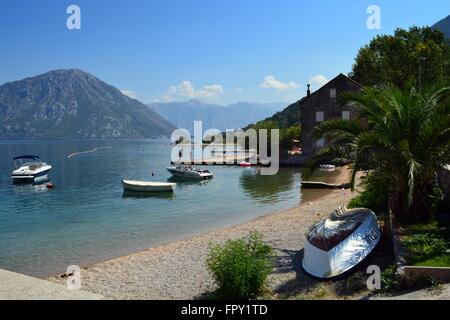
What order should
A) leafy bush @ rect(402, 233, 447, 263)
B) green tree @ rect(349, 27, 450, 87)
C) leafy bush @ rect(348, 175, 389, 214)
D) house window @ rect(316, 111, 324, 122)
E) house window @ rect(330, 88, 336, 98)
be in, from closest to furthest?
leafy bush @ rect(402, 233, 447, 263)
leafy bush @ rect(348, 175, 389, 214)
green tree @ rect(349, 27, 450, 87)
house window @ rect(330, 88, 336, 98)
house window @ rect(316, 111, 324, 122)

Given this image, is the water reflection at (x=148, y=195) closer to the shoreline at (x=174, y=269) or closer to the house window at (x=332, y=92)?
the shoreline at (x=174, y=269)

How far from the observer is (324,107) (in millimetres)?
63844

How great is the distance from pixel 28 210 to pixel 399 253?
102ft

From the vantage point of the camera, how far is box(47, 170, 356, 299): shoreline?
13086 mm

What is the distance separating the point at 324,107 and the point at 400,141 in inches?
2009

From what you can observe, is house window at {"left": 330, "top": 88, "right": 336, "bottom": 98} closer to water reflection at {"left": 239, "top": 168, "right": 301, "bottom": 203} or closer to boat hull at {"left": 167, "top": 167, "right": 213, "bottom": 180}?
water reflection at {"left": 239, "top": 168, "right": 301, "bottom": 203}

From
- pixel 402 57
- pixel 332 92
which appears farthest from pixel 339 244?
pixel 402 57

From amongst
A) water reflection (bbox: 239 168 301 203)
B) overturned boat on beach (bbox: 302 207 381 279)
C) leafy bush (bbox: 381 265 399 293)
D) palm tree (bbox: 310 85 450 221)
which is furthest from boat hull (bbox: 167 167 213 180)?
leafy bush (bbox: 381 265 399 293)

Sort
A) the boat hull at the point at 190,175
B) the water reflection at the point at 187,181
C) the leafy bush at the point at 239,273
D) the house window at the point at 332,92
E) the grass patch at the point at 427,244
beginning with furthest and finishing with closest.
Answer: the house window at the point at 332,92, the boat hull at the point at 190,175, the water reflection at the point at 187,181, the leafy bush at the point at 239,273, the grass patch at the point at 427,244

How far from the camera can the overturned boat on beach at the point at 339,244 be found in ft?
40.9

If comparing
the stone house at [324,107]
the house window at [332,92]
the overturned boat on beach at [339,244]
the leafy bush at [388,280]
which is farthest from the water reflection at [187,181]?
the leafy bush at [388,280]

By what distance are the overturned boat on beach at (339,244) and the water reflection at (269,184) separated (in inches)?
912

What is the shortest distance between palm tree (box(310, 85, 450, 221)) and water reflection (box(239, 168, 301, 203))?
2254 cm

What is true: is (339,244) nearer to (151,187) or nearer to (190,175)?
(151,187)
